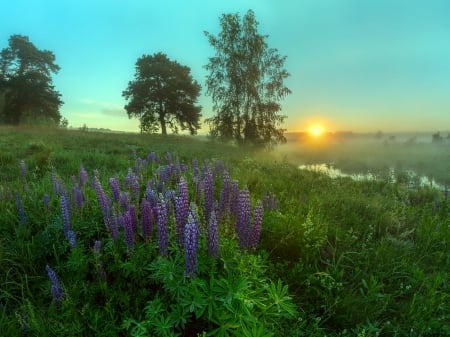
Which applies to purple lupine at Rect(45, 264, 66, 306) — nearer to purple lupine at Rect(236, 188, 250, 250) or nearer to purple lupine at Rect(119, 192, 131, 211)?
purple lupine at Rect(119, 192, 131, 211)

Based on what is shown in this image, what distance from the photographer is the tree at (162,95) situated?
39938 millimetres

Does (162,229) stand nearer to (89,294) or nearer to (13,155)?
Answer: (89,294)

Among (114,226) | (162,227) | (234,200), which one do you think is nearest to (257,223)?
(234,200)

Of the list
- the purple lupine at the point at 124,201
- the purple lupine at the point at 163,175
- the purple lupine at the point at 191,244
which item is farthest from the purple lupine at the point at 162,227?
the purple lupine at the point at 163,175

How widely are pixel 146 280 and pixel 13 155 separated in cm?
901

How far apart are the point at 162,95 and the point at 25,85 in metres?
15.1

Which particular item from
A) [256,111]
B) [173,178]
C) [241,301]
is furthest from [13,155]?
[256,111]

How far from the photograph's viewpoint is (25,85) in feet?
119

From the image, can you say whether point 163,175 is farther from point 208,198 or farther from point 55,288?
point 55,288

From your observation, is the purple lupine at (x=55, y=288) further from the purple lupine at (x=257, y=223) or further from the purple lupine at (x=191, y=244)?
the purple lupine at (x=257, y=223)

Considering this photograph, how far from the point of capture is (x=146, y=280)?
3438 millimetres

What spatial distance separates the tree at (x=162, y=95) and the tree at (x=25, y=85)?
900cm

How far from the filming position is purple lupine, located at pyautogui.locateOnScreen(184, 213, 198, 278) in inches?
98.5

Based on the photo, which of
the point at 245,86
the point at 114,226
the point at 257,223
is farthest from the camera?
the point at 245,86
